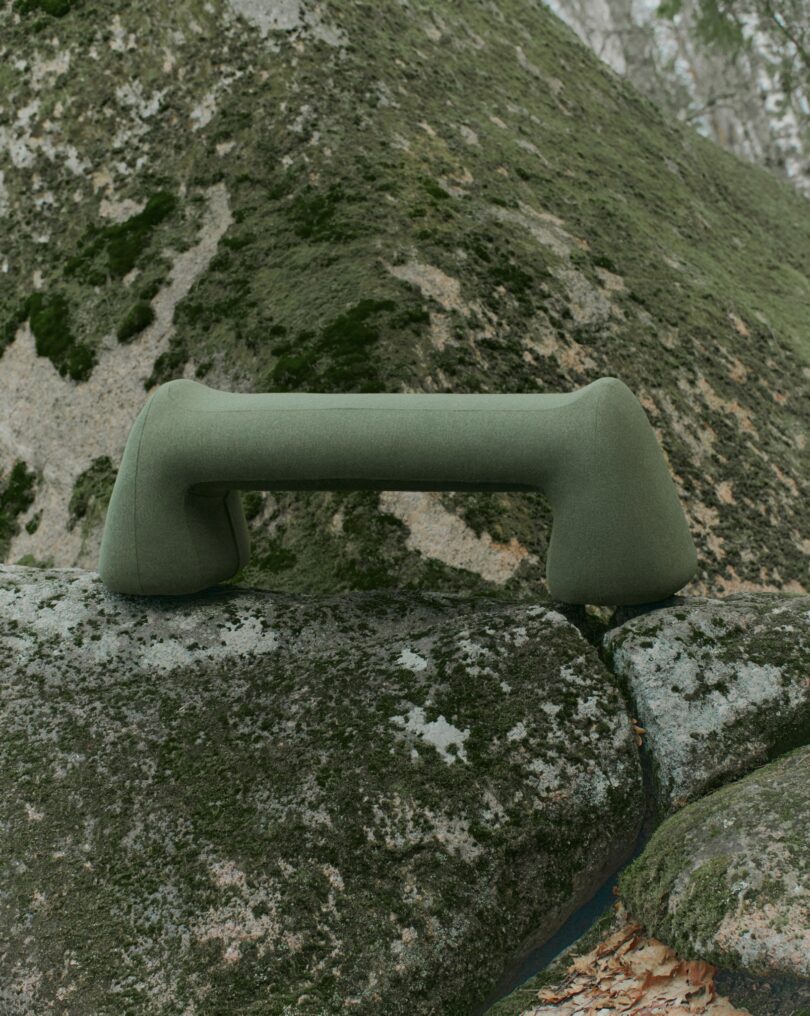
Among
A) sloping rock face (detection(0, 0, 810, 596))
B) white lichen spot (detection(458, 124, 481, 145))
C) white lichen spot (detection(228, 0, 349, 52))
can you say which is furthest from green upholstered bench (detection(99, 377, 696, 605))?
white lichen spot (detection(228, 0, 349, 52))

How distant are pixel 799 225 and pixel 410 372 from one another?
5.83 m

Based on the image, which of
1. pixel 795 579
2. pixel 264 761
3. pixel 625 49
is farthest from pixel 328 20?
pixel 625 49

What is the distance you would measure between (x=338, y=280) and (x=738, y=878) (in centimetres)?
306

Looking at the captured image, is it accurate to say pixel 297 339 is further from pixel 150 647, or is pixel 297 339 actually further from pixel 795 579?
pixel 795 579

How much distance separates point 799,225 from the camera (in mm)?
8469

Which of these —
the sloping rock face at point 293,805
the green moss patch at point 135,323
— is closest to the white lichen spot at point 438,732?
the sloping rock face at point 293,805

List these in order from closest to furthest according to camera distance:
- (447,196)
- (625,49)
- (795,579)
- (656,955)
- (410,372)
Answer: (656,955)
(410,372)
(795,579)
(447,196)
(625,49)

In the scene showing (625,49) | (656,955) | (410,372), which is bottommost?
(656,955)

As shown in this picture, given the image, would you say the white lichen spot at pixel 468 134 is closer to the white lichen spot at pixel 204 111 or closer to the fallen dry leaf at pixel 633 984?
the white lichen spot at pixel 204 111

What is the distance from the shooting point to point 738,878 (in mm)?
2049

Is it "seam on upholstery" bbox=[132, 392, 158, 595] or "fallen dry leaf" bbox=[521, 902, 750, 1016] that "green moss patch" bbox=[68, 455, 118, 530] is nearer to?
"seam on upholstery" bbox=[132, 392, 158, 595]

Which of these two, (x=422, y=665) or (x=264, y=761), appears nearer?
(x=264, y=761)

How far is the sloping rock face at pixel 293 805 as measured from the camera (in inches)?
86.0

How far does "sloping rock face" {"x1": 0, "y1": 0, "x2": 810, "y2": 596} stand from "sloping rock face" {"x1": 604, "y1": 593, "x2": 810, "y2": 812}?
3.34ft
